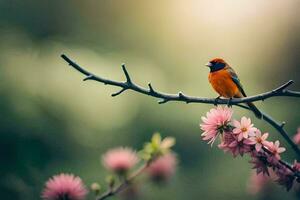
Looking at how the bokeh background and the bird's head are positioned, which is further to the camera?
the bokeh background

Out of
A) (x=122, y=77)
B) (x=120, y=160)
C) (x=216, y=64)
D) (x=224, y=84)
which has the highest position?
(x=122, y=77)

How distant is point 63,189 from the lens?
961 mm

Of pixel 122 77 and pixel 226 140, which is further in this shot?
pixel 122 77

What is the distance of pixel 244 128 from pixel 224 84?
621 mm

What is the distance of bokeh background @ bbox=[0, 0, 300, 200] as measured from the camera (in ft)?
9.57

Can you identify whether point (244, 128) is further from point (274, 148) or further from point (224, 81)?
point (224, 81)

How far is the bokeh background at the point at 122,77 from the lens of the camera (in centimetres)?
292

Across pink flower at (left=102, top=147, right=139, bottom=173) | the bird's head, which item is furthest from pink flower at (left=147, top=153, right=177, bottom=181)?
the bird's head

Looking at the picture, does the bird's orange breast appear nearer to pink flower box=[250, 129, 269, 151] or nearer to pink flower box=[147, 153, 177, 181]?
pink flower box=[147, 153, 177, 181]

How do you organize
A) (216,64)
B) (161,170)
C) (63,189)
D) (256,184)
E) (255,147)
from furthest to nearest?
(216,64)
(161,170)
(256,184)
(63,189)
(255,147)

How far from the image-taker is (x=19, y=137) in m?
2.86

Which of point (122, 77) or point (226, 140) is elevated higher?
point (122, 77)

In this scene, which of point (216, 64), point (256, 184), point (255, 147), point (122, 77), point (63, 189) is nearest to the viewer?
point (255, 147)

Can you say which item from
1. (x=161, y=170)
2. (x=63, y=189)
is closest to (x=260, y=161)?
(x=63, y=189)
